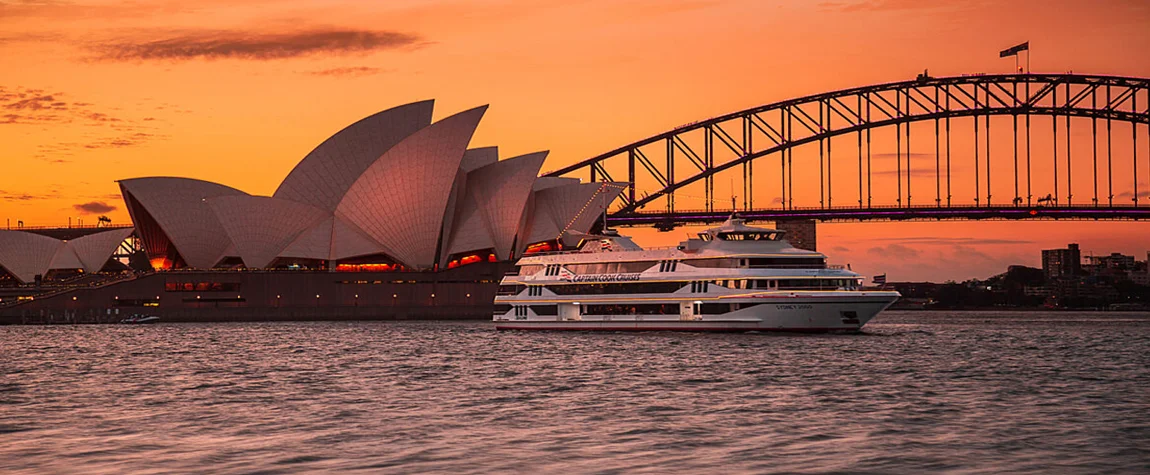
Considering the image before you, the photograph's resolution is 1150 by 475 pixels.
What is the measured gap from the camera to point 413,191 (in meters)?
109

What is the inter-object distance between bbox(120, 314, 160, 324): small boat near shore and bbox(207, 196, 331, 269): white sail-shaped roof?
1043cm

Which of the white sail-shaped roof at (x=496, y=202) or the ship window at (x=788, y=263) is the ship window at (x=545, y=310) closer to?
the ship window at (x=788, y=263)

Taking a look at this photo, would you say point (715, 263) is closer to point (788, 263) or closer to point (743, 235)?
point (743, 235)

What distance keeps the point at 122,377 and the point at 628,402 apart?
18.0 m

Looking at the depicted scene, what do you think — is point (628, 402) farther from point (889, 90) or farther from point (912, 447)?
point (889, 90)

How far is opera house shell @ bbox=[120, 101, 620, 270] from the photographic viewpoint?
354 ft

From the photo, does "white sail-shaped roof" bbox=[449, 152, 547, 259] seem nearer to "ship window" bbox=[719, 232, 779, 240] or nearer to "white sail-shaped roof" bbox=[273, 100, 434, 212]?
"white sail-shaped roof" bbox=[273, 100, 434, 212]

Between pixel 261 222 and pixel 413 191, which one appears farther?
pixel 261 222

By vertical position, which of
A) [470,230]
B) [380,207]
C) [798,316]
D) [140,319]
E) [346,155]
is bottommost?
[140,319]

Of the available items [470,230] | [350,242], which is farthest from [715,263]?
[350,242]

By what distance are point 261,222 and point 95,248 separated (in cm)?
3650

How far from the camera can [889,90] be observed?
12631 cm

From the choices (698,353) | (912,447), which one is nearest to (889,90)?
(698,353)

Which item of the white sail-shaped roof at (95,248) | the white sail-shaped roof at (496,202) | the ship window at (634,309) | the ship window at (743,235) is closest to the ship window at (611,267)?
the ship window at (634,309)
